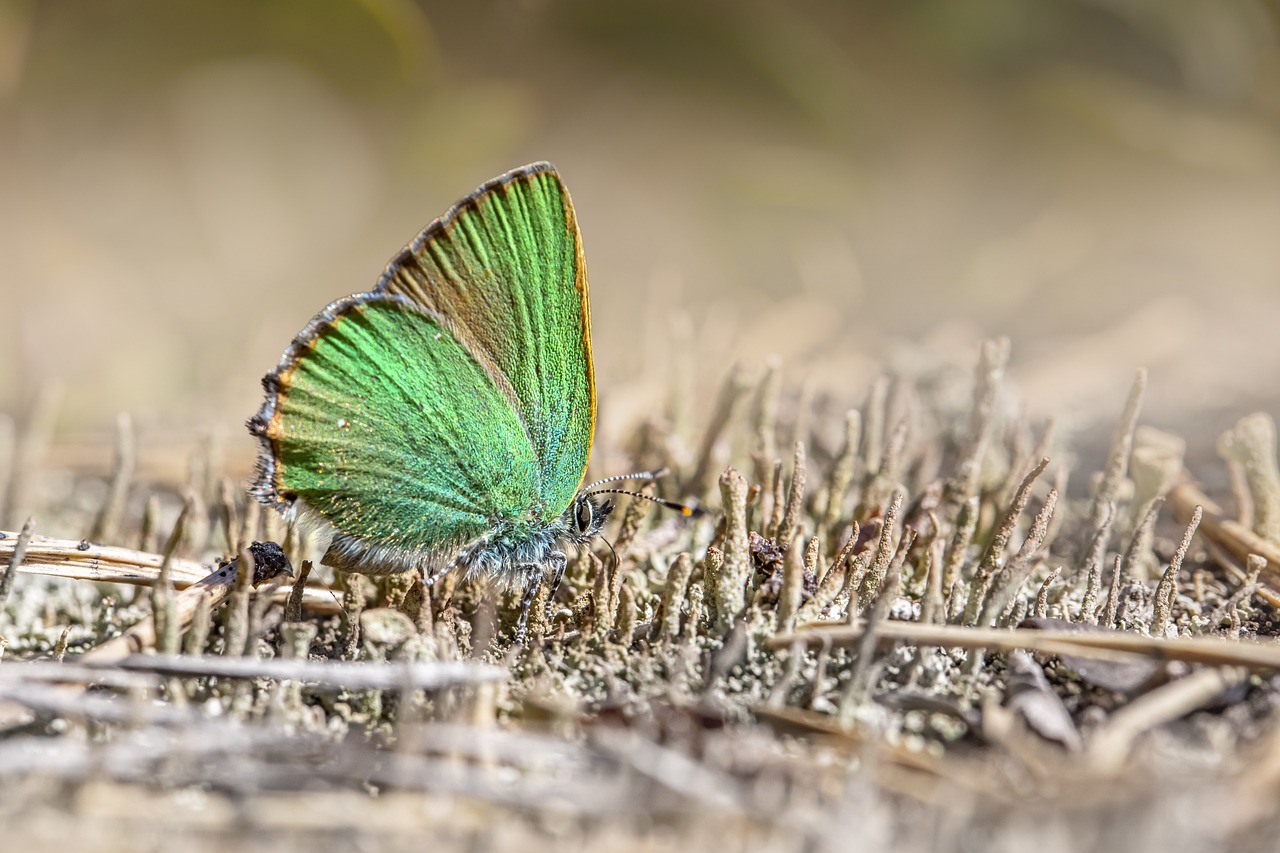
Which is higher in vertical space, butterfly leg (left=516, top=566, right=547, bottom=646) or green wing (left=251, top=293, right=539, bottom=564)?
green wing (left=251, top=293, right=539, bottom=564)

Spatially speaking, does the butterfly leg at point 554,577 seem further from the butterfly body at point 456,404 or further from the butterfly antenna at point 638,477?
the butterfly antenna at point 638,477

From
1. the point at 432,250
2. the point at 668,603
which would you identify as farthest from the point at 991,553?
the point at 432,250

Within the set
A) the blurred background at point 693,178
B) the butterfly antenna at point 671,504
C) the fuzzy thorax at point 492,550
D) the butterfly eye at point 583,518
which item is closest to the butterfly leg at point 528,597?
the fuzzy thorax at point 492,550

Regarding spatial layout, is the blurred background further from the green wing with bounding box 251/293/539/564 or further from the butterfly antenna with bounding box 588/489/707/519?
the green wing with bounding box 251/293/539/564

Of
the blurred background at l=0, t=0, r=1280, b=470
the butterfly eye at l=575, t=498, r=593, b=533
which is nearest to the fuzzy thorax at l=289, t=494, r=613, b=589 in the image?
the butterfly eye at l=575, t=498, r=593, b=533

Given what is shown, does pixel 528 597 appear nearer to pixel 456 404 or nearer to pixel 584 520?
pixel 584 520

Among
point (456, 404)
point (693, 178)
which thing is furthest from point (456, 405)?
point (693, 178)

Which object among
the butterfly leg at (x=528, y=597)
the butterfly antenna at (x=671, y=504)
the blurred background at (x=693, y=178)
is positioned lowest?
the butterfly leg at (x=528, y=597)
